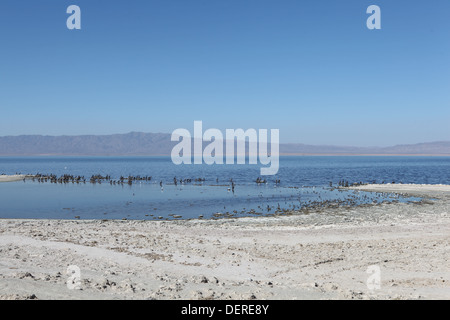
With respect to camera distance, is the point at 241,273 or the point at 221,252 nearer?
the point at 241,273

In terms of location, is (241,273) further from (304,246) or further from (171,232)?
(171,232)

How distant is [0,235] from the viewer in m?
18.6

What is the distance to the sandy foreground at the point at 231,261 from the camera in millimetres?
9930

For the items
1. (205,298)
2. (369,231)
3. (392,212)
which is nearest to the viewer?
(205,298)

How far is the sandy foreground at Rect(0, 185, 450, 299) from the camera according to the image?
32.6 feet

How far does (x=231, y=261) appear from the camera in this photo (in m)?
14.4

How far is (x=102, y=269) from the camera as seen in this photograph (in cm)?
1252

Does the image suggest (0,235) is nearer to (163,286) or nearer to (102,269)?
(102,269)

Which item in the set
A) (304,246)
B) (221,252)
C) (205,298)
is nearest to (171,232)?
(221,252)
